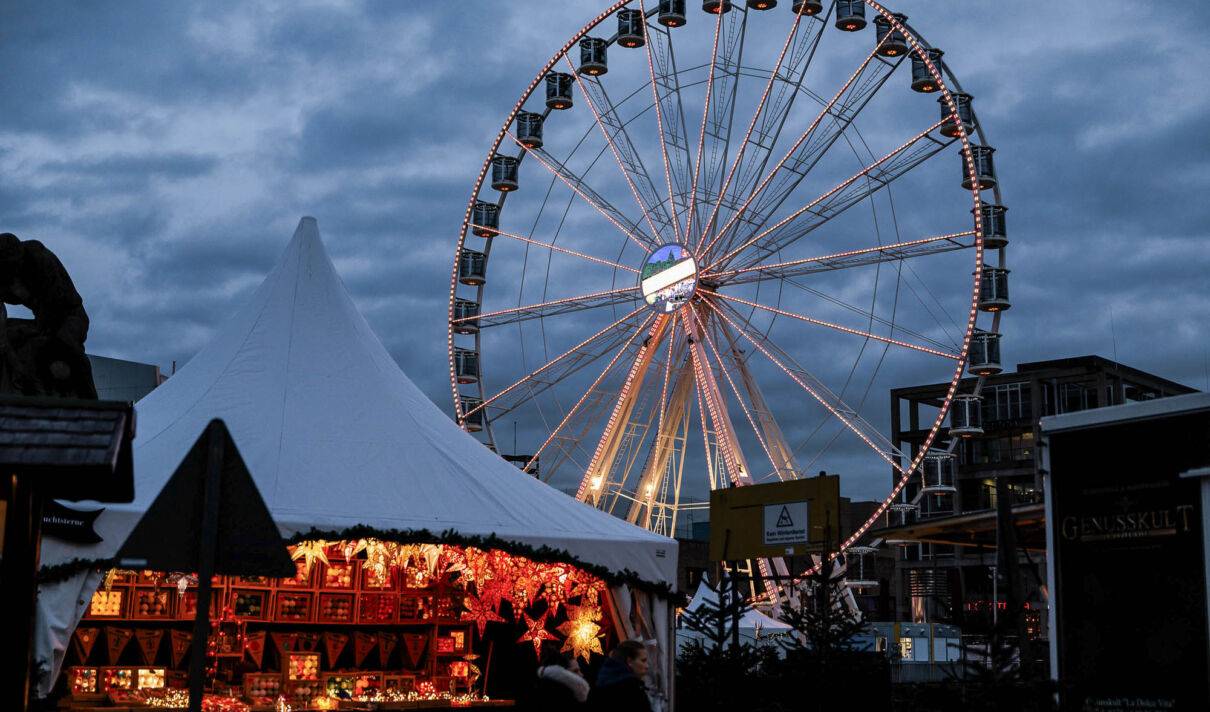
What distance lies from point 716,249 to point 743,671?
9.96m

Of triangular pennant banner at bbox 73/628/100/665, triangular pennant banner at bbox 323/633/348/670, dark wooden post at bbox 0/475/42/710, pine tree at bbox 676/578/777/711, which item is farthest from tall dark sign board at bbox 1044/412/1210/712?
triangular pennant banner at bbox 73/628/100/665

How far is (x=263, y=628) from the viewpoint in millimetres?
12734

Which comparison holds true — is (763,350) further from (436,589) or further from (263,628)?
(263,628)

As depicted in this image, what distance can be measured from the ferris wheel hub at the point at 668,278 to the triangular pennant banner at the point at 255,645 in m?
9.60

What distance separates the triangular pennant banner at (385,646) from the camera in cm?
1320

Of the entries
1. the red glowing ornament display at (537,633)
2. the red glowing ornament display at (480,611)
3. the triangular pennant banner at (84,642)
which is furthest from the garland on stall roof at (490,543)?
the triangular pennant banner at (84,642)

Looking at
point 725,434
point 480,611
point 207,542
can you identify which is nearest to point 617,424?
point 725,434

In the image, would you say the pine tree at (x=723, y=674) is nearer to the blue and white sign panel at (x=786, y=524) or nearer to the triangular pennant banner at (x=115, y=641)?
the blue and white sign panel at (x=786, y=524)

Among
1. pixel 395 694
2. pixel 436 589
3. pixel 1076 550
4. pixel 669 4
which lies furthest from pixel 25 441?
pixel 669 4

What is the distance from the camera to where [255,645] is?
12.5m

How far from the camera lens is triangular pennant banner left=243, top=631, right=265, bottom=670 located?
1247 cm

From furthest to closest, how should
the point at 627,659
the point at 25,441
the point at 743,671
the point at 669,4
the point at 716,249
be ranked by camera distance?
the point at 669,4 < the point at 716,249 < the point at 743,671 < the point at 627,659 < the point at 25,441

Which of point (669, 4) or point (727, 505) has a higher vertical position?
point (669, 4)

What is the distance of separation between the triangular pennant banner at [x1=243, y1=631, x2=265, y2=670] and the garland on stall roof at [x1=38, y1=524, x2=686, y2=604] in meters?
2.80
